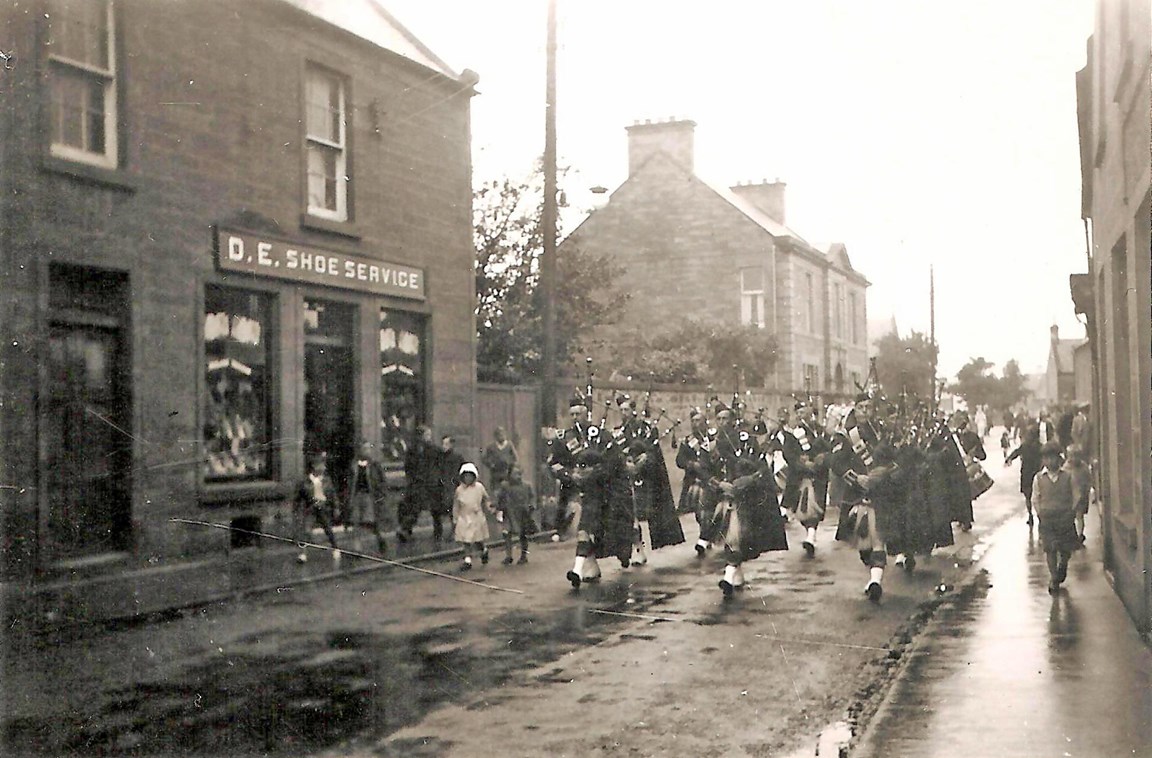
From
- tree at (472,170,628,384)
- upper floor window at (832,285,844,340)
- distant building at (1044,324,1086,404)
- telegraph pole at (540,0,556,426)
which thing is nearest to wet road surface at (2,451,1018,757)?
telegraph pole at (540,0,556,426)

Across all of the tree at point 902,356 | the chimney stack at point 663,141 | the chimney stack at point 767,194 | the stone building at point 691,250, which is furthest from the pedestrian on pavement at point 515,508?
the chimney stack at point 767,194

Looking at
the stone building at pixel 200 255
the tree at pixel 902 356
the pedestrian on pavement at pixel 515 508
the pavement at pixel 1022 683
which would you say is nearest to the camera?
the pavement at pixel 1022 683

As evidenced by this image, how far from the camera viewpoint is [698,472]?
12.9 m

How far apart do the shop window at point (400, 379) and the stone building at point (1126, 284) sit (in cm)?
892

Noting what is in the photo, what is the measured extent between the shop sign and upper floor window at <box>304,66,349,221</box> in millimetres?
558

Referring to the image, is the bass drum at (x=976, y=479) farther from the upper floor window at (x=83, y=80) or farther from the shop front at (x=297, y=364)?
the upper floor window at (x=83, y=80)

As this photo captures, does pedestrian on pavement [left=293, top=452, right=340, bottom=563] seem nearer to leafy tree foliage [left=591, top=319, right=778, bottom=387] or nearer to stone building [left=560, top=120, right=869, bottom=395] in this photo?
leafy tree foliage [left=591, top=319, right=778, bottom=387]

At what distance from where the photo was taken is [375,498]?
13.4 metres

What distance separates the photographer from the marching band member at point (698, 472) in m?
12.2

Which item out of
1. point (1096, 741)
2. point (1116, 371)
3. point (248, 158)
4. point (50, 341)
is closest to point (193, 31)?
point (248, 158)

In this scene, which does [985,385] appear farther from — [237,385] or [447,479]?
[237,385]

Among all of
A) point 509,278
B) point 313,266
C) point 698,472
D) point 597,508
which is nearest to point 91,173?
point 313,266

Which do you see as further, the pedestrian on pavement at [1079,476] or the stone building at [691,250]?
the stone building at [691,250]

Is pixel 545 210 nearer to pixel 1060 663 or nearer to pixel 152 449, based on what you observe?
pixel 152 449
